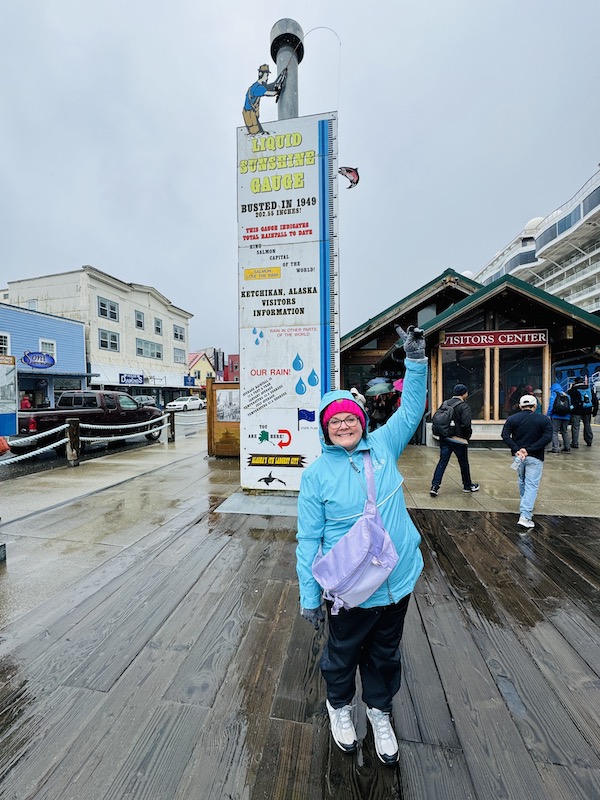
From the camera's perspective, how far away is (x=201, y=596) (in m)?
3.20

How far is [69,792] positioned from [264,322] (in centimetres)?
511

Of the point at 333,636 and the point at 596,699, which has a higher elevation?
the point at 333,636

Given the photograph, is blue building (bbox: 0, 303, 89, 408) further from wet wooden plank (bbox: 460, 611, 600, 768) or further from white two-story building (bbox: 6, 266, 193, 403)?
wet wooden plank (bbox: 460, 611, 600, 768)

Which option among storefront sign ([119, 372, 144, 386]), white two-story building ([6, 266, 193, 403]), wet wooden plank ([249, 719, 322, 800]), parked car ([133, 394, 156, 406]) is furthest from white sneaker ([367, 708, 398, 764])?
storefront sign ([119, 372, 144, 386])

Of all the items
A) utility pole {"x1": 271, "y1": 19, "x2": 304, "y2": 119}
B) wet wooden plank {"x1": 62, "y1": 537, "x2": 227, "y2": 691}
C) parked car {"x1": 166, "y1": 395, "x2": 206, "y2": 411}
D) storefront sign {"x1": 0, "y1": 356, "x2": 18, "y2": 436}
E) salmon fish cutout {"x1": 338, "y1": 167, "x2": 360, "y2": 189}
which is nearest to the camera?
wet wooden plank {"x1": 62, "y1": 537, "x2": 227, "y2": 691}

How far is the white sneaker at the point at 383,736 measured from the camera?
174 cm

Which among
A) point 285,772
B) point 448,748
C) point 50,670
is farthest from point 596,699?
point 50,670

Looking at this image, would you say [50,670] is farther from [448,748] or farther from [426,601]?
[426,601]

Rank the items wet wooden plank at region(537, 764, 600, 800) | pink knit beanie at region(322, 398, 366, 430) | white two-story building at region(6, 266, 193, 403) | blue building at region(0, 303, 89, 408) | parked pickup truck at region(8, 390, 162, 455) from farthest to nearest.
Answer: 1. white two-story building at region(6, 266, 193, 403)
2. blue building at region(0, 303, 89, 408)
3. parked pickup truck at region(8, 390, 162, 455)
4. pink knit beanie at region(322, 398, 366, 430)
5. wet wooden plank at region(537, 764, 600, 800)

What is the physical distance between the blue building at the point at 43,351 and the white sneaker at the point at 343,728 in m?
24.7

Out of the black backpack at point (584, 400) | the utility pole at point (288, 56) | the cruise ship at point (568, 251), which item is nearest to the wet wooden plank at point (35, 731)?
the utility pole at point (288, 56)

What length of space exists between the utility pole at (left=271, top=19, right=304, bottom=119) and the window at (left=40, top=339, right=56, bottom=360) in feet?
76.2

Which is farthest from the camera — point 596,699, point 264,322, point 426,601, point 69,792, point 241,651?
point 264,322

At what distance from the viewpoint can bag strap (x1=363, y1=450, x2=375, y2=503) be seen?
176 centimetres
